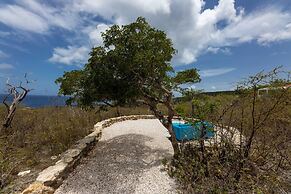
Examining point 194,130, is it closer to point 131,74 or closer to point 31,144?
point 131,74

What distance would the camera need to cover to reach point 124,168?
6371 mm

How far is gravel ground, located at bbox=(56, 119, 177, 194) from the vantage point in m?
5.26

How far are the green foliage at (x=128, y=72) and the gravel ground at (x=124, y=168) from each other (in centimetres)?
156

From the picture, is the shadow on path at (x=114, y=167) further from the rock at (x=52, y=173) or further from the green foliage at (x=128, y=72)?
the green foliage at (x=128, y=72)

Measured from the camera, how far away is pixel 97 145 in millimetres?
8461

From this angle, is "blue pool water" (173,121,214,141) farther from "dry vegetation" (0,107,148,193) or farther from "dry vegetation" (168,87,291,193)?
"dry vegetation" (0,107,148,193)

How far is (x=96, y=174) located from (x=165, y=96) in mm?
2810

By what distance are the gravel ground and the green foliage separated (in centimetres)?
156

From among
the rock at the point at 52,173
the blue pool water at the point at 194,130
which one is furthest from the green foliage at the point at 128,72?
the rock at the point at 52,173

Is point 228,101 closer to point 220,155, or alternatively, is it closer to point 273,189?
point 220,155

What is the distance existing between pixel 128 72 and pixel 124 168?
252 centimetres

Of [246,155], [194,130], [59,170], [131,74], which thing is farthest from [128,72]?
[246,155]

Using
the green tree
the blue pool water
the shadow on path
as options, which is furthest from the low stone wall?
the blue pool water

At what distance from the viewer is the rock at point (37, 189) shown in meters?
4.41
